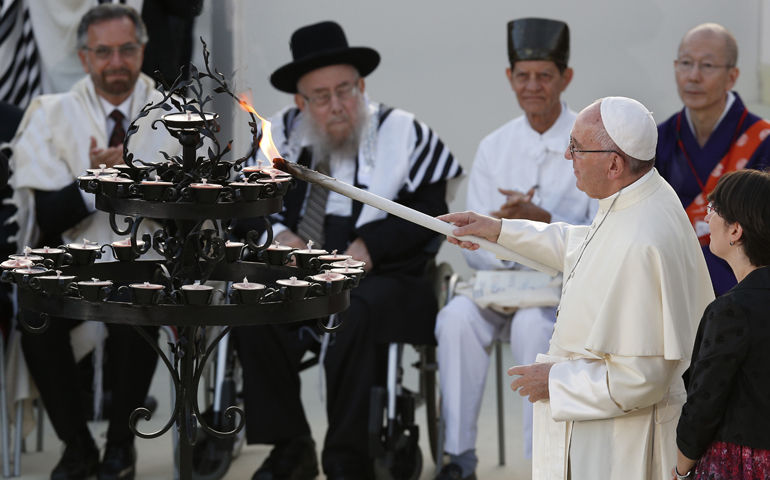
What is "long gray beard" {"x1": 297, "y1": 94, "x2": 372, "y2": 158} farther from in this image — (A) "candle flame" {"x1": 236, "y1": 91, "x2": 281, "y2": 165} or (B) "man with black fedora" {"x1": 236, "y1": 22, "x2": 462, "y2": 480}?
(A) "candle flame" {"x1": 236, "y1": 91, "x2": 281, "y2": 165}

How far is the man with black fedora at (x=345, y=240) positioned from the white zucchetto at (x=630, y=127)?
6.06 feet

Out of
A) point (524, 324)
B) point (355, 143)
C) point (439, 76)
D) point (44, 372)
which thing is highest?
point (439, 76)

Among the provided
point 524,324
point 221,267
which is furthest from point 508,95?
point 221,267

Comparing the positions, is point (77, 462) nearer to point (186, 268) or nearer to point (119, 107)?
point (119, 107)

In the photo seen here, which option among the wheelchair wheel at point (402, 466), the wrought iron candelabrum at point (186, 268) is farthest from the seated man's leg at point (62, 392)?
the wrought iron candelabrum at point (186, 268)

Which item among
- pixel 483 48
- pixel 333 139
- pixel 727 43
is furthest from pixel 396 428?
pixel 483 48

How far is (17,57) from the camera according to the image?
5.52 metres

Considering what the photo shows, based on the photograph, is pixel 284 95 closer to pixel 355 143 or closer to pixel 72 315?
pixel 355 143

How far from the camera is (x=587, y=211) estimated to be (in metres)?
4.41

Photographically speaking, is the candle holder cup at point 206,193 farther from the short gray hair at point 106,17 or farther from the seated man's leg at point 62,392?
the short gray hair at point 106,17

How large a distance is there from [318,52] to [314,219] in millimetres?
785

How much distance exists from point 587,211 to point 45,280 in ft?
9.53

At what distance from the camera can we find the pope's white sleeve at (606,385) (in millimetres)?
2393

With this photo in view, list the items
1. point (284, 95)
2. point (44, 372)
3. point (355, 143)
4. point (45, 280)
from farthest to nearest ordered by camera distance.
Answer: point (284, 95) < point (355, 143) < point (44, 372) < point (45, 280)
